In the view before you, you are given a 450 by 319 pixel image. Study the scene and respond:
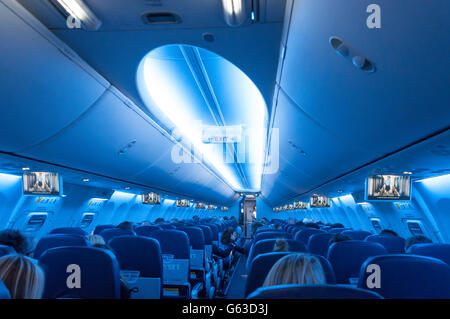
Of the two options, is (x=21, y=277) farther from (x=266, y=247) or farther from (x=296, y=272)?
(x=266, y=247)

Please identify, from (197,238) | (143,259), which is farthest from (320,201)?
(143,259)

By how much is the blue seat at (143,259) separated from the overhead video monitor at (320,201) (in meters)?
14.5

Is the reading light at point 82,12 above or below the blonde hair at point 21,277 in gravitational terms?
above

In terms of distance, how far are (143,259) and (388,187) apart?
618cm

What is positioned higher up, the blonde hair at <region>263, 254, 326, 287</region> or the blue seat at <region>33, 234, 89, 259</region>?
the blonde hair at <region>263, 254, 326, 287</region>

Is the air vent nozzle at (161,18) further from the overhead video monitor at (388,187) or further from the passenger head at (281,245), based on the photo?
the overhead video monitor at (388,187)

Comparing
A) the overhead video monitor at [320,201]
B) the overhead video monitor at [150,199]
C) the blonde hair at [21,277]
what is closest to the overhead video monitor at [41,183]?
the blonde hair at [21,277]

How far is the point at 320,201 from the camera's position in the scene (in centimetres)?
1830

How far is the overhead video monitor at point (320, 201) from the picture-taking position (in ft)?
59.3

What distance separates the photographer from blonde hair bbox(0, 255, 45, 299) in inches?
78.6

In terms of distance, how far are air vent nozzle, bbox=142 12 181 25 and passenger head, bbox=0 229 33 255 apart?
3653 millimetres

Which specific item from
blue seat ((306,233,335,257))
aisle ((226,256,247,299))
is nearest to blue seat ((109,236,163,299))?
blue seat ((306,233,335,257))

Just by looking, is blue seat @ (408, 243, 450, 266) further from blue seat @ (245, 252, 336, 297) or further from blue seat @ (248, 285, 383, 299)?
blue seat @ (248, 285, 383, 299)
